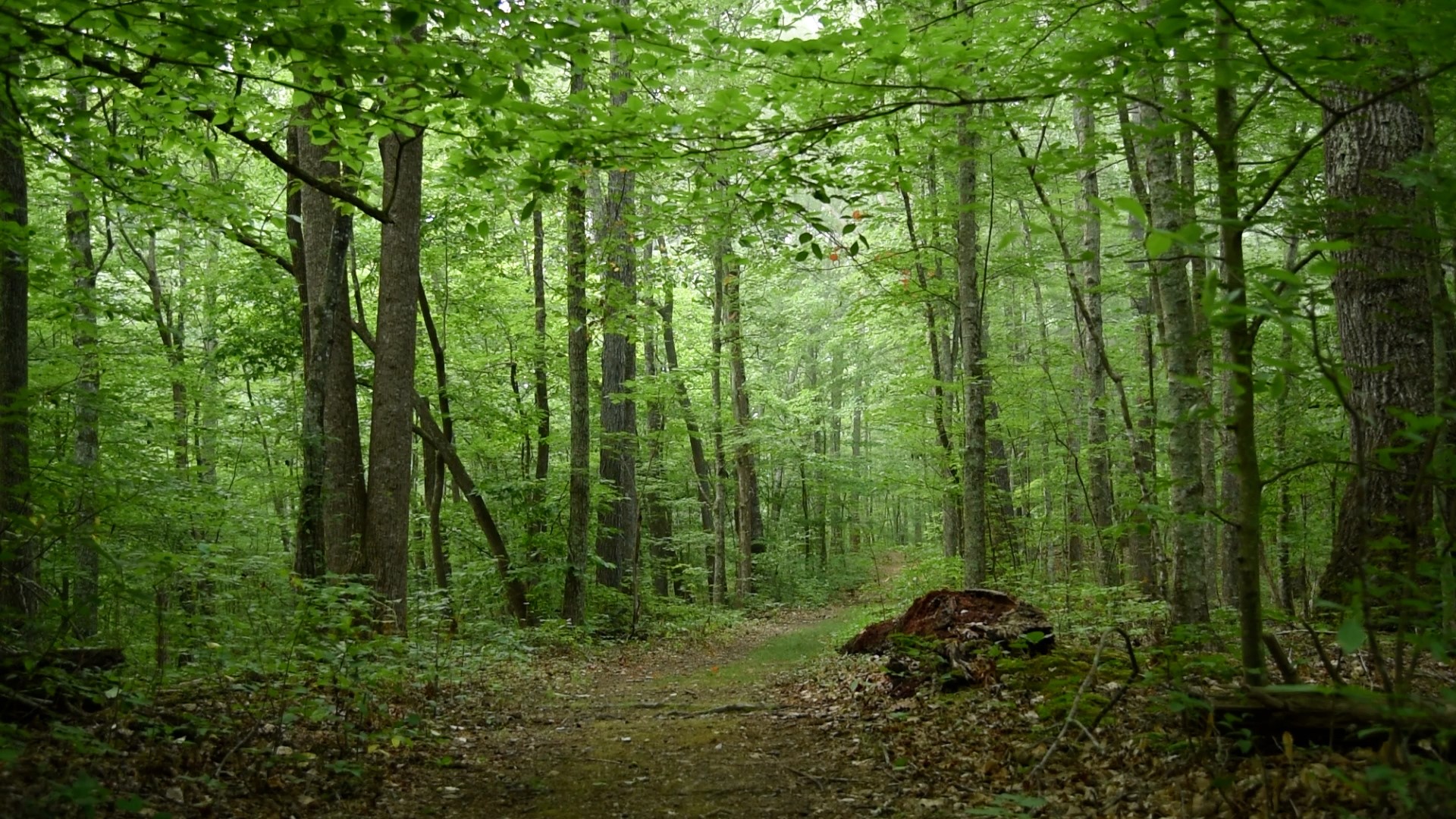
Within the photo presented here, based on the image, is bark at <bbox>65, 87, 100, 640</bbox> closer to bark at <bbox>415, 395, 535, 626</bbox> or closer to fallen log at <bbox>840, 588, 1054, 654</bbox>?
bark at <bbox>415, 395, 535, 626</bbox>

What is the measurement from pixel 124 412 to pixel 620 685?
6.33m

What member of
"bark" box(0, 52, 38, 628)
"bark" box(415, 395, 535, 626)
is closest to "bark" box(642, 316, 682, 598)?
"bark" box(415, 395, 535, 626)

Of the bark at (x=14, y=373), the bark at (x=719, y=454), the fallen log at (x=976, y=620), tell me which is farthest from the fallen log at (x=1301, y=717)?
the bark at (x=719, y=454)

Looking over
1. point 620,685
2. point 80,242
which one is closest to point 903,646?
point 620,685

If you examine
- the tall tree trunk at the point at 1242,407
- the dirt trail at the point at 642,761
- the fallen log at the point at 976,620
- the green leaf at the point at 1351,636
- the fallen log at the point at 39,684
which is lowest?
the dirt trail at the point at 642,761

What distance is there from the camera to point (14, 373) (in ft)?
25.1

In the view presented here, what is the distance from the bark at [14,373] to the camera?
182 inches

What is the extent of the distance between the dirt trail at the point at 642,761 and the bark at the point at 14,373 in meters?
2.67

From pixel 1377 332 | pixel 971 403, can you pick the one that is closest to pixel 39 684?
pixel 971 403

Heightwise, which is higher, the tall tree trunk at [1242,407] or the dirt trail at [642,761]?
the tall tree trunk at [1242,407]

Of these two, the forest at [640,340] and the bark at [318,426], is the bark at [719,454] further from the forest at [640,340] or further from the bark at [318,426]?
the bark at [318,426]

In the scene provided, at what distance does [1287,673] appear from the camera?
3.81 metres

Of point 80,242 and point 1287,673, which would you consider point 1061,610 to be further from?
point 80,242

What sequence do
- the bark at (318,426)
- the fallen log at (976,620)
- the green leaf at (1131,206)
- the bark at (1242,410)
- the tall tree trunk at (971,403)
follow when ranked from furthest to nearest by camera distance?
1. the tall tree trunk at (971,403)
2. the bark at (318,426)
3. the fallen log at (976,620)
4. the bark at (1242,410)
5. the green leaf at (1131,206)
